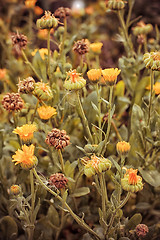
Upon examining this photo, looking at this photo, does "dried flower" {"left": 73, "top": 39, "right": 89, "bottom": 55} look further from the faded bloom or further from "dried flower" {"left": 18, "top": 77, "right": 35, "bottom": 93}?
the faded bloom

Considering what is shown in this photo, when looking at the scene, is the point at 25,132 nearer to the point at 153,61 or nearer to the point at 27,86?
the point at 27,86

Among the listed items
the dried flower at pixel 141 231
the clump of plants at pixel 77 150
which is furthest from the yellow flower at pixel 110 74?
the dried flower at pixel 141 231

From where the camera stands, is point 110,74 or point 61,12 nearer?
point 110,74

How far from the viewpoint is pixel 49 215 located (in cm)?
93

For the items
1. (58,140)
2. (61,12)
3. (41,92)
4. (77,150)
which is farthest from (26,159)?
(61,12)

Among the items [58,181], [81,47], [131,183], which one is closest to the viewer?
[131,183]

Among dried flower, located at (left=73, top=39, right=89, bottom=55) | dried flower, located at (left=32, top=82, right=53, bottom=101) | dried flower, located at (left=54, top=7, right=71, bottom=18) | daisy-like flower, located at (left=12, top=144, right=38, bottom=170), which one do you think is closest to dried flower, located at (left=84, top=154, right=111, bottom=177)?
daisy-like flower, located at (left=12, top=144, right=38, bottom=170)

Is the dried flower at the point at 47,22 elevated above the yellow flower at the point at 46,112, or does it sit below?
above

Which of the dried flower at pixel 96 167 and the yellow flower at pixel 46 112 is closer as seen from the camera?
the dried flower at pixel 96 167

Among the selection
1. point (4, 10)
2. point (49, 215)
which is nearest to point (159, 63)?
point (49, 215)

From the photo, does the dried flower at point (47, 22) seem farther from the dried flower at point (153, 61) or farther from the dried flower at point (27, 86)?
the dried flower at point (153, 61)

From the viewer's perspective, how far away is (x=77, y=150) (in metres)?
0.98

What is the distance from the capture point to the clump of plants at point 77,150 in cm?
75

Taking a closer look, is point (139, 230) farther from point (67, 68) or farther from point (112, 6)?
point (112, 6)
